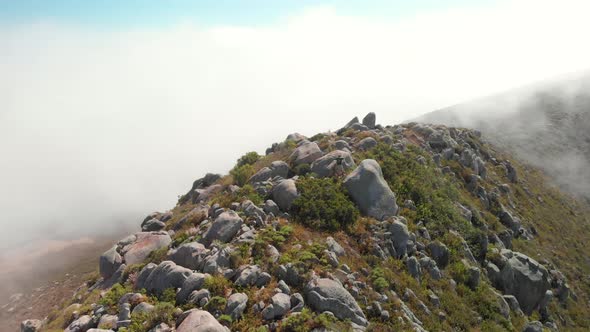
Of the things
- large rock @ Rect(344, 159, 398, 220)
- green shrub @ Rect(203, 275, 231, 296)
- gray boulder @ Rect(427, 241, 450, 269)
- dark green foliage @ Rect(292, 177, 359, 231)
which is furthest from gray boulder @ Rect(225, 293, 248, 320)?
gray boulder @ Rect(427, 241, 450, 269)

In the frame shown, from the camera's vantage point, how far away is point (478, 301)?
2547 cm

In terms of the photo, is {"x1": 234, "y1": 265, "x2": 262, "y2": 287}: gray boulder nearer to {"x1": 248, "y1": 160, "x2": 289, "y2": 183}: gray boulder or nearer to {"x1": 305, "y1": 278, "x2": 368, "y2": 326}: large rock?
{"x1": 305, "y1": 278, "x2": 368, "y2": 326}: large rock

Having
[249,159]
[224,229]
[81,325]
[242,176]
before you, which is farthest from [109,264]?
[249,159]

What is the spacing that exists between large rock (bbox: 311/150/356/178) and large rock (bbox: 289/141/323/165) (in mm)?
1227

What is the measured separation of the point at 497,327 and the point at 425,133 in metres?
31.4

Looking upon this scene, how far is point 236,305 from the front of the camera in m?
17.2

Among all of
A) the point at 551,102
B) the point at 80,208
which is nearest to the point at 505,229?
the point at 551,102

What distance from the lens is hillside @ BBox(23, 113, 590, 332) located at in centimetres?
1819

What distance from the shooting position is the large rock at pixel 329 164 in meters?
31.0

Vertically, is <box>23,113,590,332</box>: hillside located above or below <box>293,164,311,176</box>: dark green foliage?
below

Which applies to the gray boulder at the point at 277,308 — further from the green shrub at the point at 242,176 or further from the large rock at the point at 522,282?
the large rock at the point at 522,282

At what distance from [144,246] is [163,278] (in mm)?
8135

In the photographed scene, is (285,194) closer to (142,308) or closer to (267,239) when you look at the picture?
(267,239)

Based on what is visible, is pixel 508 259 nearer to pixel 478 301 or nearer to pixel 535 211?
pixel 478 301
